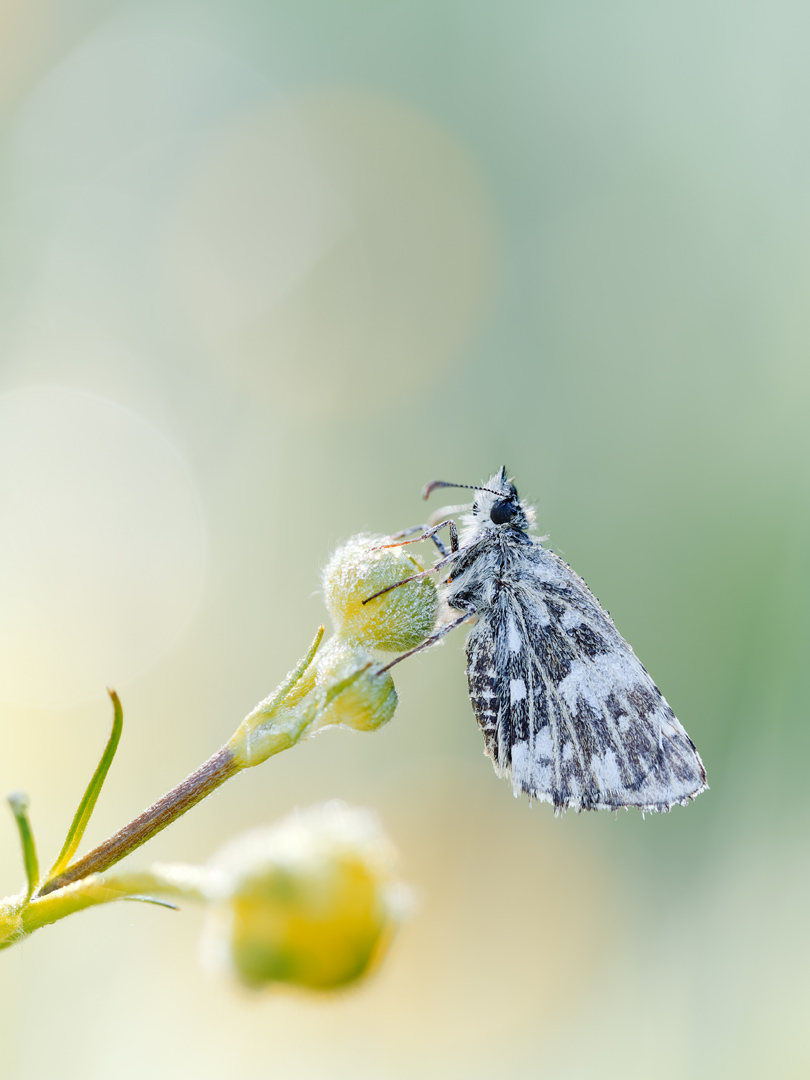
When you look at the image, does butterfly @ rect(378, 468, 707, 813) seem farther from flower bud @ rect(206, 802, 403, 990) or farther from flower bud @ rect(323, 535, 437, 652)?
flower bud @ rect(206, 802, 403, 990)

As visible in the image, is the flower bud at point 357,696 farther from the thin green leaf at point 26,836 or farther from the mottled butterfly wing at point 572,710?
the mottled butterfly wing at point 572,710

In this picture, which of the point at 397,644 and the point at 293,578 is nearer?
the point at 397,644

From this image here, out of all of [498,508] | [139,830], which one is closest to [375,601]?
[139,830]

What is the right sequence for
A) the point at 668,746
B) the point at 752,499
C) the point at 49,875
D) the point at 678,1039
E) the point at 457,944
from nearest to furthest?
1. the point at 49,875
2. the point at 668,746
3. the point at 678,1039
4. the point at 457,944
5. the point at 752,499

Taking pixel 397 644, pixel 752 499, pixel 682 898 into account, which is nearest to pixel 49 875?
pixel 397 644

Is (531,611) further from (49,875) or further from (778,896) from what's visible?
(778,896)

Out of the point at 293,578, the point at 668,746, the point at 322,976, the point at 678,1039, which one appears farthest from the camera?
the point at 293,578

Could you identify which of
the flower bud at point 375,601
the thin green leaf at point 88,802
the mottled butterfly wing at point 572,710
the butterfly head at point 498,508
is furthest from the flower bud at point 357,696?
the butterfly head at point 498,508
